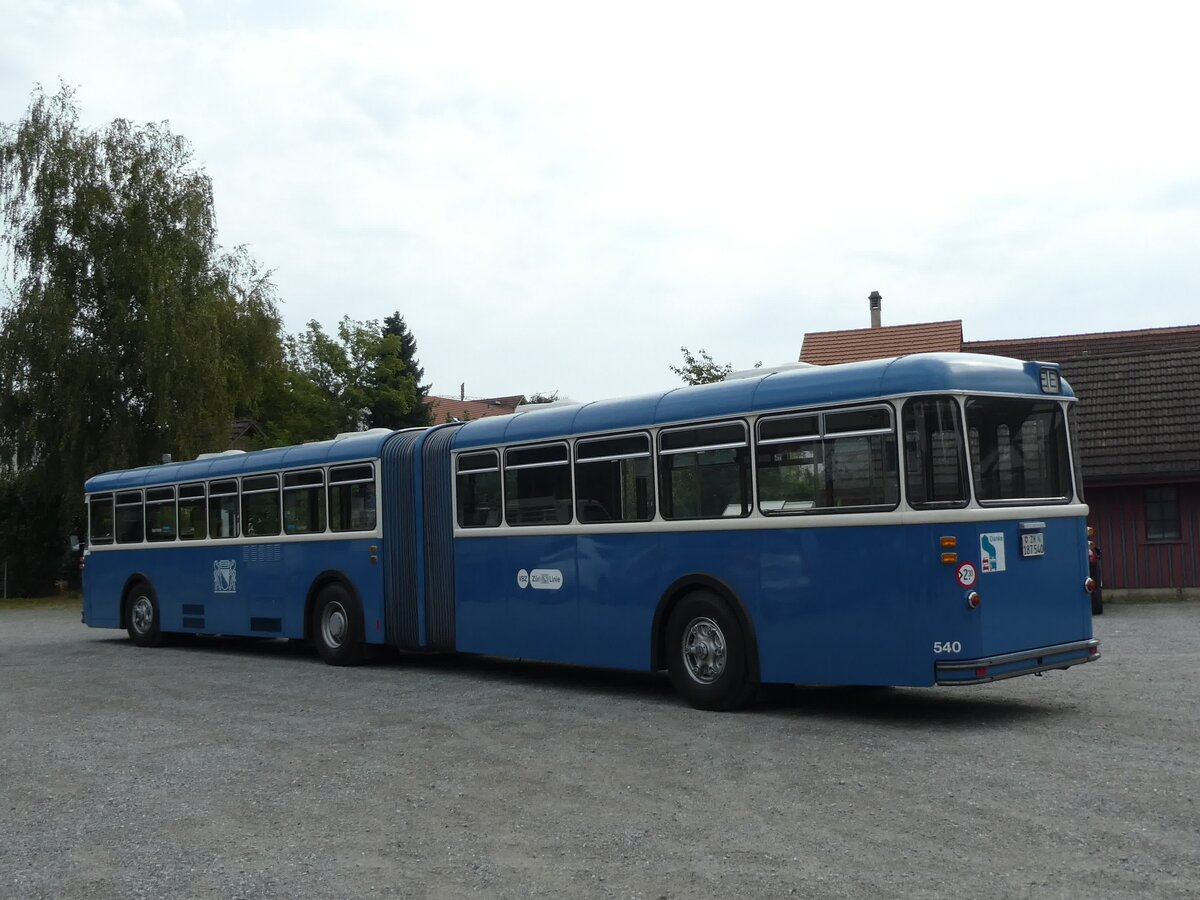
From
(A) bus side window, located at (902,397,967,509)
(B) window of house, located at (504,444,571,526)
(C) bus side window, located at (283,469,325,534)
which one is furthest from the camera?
(C) bus side window, located at (283,469,325,534)

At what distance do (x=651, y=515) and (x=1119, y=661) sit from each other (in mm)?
5853

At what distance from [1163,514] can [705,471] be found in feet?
57.4

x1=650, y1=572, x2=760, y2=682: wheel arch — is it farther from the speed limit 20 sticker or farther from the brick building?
the brick building

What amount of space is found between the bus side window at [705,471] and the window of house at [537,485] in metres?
1.52

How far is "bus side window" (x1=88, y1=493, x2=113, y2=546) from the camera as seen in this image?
21.7 m

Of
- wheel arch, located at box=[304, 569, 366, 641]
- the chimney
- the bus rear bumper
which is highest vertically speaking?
the chimney

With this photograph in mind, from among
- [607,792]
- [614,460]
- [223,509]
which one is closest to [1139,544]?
[614,460]

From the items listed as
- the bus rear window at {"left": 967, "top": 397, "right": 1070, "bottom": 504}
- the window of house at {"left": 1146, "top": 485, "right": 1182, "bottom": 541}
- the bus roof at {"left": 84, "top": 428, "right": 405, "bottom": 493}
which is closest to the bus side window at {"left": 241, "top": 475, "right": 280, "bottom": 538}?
the bus roof at {"left": 84, "top": 428, "right": 405, "bottom": 493}

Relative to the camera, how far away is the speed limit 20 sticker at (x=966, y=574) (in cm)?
984

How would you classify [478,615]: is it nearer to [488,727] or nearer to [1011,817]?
[488,727]

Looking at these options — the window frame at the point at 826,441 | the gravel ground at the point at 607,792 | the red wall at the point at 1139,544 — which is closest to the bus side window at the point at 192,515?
the gravel ground at the point at 607,792

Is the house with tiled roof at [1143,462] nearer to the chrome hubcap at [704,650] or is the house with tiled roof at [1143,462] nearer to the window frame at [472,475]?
the window frame at [472,475]

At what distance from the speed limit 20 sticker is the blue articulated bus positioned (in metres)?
0.02

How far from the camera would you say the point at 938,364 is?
10023 mm
